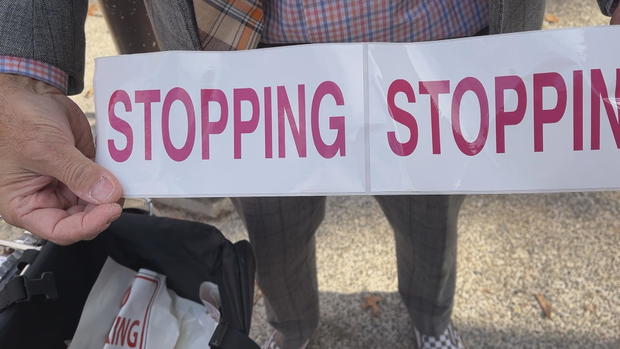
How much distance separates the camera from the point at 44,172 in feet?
2.78

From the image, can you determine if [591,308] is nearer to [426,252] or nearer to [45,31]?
[426,252]

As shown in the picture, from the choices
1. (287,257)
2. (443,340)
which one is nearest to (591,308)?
(443,340)

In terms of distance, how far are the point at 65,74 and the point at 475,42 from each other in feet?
2.31

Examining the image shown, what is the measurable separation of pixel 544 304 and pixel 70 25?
1667mm

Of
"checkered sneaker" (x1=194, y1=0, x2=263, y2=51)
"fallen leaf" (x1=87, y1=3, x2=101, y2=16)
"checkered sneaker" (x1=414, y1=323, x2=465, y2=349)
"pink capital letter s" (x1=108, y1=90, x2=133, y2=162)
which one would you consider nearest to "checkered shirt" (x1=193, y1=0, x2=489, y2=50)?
"checkered sneaker" (x1=194, y1=0, x2=263, y2=51)

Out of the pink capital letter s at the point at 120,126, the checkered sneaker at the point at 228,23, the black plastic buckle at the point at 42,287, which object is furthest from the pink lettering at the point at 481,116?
the black plastic buckle at the point at 42,287

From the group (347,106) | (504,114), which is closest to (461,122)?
(504,114)

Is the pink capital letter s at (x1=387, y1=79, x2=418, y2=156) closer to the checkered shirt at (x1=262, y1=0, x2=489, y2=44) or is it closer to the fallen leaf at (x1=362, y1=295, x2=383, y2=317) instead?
the checkered shirt at (x1=262, y1=0, x2=489, y2=44)

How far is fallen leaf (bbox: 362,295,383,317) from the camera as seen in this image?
188 centimetres

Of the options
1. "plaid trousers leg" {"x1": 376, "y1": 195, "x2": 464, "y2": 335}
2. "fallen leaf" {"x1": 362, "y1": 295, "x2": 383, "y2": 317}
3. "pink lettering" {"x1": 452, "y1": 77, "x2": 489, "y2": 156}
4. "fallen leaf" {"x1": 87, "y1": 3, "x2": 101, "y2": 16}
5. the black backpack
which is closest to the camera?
"pink lettering" {"x1": 452, "y1": 77, "x2": 489, "y2": 156}

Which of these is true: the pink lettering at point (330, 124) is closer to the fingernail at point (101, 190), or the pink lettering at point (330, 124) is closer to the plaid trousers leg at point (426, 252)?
the fingernail at point (101, 190)

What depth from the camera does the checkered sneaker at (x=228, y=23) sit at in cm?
94

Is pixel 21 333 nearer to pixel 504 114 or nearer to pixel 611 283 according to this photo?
pixel 504 114

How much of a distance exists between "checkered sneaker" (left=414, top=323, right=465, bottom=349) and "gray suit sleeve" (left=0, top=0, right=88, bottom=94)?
4.43 ft
